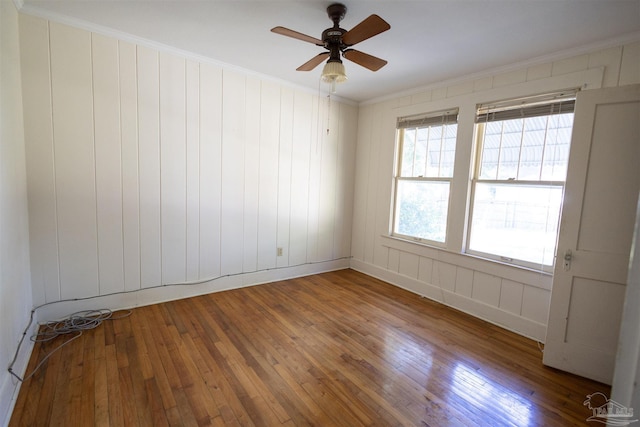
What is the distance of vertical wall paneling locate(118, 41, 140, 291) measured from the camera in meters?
2.79

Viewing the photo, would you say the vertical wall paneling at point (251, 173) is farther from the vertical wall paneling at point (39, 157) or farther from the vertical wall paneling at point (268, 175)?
the vertical wall paneling at point (39, 157)

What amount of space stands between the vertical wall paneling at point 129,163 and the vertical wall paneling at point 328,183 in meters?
2.34

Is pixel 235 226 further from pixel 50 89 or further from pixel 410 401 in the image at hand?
pixel 410 401

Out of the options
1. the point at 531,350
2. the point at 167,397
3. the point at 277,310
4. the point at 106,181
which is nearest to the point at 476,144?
the point at 531,350

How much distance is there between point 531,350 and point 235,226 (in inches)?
128

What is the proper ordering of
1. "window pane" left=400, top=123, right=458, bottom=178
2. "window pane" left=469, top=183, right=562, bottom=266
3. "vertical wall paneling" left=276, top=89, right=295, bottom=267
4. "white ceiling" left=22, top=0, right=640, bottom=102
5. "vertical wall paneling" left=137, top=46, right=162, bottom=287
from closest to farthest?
"white ceiling" left=22, top=0, right=640, bottom=102
"window pane" left=469, top=183, right=562, bottom=266
"vertical wall paneling" left=137, top=46, right=162, bottom=287
"window pane" left=400, top=123, right=458, bottom=178
"vertical wall paneling" left=276, top=89, right=295, bottom=267

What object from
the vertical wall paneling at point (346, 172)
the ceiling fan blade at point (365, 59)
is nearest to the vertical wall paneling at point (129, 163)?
the ceiling fan blade at point (365, 59)

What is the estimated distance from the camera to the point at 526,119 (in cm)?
288

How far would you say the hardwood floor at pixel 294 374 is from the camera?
5.86ft

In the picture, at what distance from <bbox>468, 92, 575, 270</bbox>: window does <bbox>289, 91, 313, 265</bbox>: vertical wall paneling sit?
6.95ft

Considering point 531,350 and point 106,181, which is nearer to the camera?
point 531,350

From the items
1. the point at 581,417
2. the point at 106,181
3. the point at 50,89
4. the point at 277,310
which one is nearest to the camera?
the point at 581,417

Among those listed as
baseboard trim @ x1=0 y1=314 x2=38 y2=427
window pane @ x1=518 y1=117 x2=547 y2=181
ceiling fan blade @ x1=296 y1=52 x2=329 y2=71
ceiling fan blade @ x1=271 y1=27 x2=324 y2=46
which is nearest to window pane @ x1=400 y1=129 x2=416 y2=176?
window pane @ x1=518 y1=117 x2=547 y2=181

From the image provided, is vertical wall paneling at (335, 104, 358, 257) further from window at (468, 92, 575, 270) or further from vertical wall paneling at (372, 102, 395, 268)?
window at (468, 92, 575, 270)
